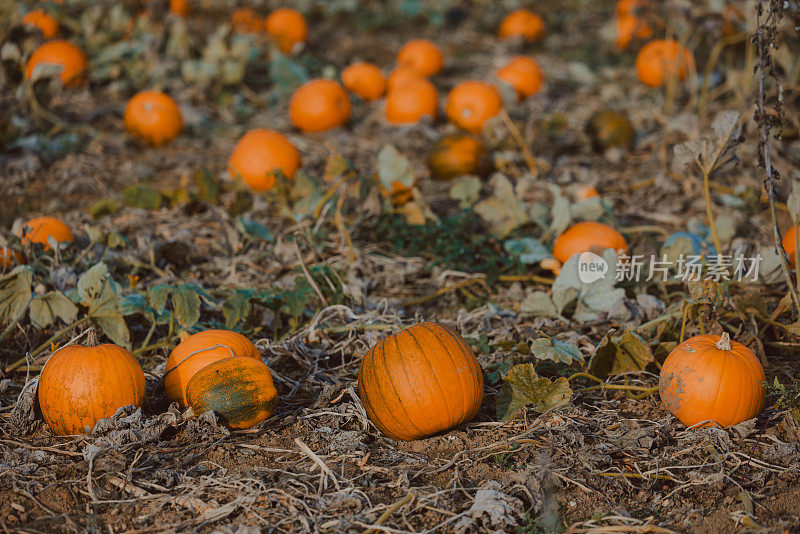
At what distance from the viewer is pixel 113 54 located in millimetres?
7422

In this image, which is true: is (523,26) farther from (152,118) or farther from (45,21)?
(45,21)

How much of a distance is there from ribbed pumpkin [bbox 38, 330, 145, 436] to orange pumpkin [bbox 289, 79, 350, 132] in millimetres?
4225

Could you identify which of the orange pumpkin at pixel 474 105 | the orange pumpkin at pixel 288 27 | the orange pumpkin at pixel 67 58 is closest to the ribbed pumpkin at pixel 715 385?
the orange pumpkin at pixel 474 105

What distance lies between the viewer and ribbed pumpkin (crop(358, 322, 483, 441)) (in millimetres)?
2807

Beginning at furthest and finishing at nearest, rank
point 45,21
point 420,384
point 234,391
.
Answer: point 45,21 → point 234,391 → point 420,384

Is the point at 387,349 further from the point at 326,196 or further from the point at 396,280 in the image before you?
the point at 326,196

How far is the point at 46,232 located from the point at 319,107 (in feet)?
10.4

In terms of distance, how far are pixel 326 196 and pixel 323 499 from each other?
238 cm

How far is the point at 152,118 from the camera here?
20.8 feet

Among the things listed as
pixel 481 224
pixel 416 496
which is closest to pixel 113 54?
pixel 481 224

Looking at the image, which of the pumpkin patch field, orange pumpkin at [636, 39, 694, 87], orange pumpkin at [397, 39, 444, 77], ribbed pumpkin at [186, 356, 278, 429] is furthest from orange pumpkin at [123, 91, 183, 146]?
orange pumpkin at [636, 39, 694, 87]

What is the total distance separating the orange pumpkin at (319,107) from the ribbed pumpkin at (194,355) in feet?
13.0

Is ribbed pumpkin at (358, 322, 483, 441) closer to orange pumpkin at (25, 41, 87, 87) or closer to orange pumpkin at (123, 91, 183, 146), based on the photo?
orange pumpkin at (123, 91, 183, 146)

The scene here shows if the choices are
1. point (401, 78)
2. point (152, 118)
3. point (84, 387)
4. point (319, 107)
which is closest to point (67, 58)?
point (152, 118)
